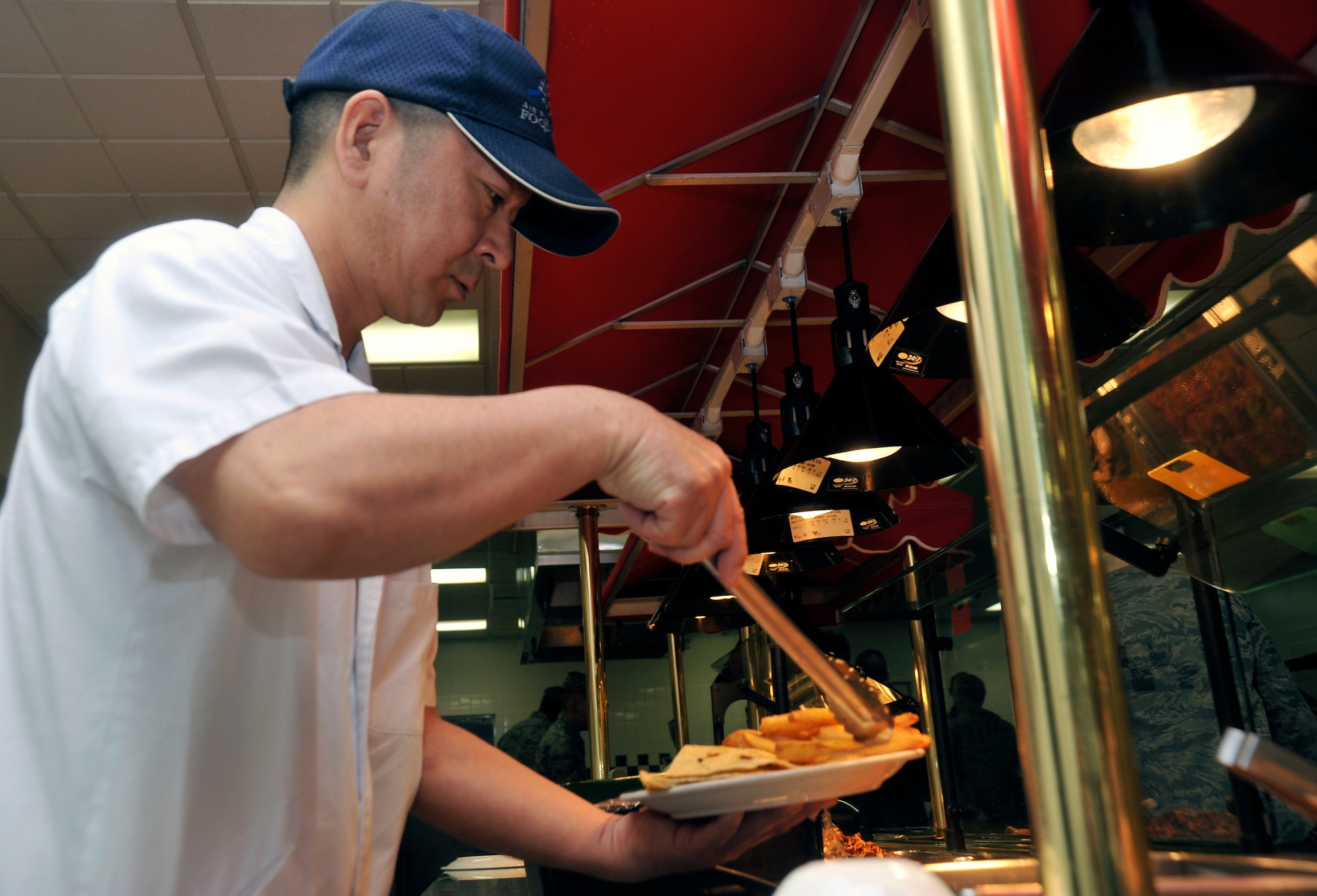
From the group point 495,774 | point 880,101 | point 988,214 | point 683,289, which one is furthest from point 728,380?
point 988,214

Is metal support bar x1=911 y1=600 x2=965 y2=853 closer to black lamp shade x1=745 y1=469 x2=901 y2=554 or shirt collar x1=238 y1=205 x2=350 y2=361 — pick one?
black lamp shade x1=745 y1=469 x2=901 y2=554

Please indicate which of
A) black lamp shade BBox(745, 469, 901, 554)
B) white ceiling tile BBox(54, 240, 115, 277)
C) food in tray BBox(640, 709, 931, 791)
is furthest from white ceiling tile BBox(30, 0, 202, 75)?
food in tray BBox(640, 709, 931, 791)

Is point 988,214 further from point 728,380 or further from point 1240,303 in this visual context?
point 728,380

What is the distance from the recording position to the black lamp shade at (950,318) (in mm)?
1789

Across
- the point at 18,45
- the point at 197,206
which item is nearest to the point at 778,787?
the point at 18,45

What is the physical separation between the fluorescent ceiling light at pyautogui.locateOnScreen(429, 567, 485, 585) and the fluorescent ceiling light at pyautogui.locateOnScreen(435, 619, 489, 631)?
334 millimetres

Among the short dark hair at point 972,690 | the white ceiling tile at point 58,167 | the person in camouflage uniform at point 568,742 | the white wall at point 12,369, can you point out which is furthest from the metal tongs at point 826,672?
the person in camouflage uniform at point 568,742

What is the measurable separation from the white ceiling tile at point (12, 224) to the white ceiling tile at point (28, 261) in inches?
1.6

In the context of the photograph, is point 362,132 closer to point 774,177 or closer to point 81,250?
point 774,177

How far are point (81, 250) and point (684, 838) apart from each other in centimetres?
579

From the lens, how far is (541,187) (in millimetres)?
1146

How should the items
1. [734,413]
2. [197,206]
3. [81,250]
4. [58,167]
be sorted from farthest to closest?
[81,250]
[197,206]
[734,413]
[58,167]

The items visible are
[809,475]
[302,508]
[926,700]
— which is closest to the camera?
[302,508]

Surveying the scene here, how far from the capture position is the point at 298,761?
41.7 inches
